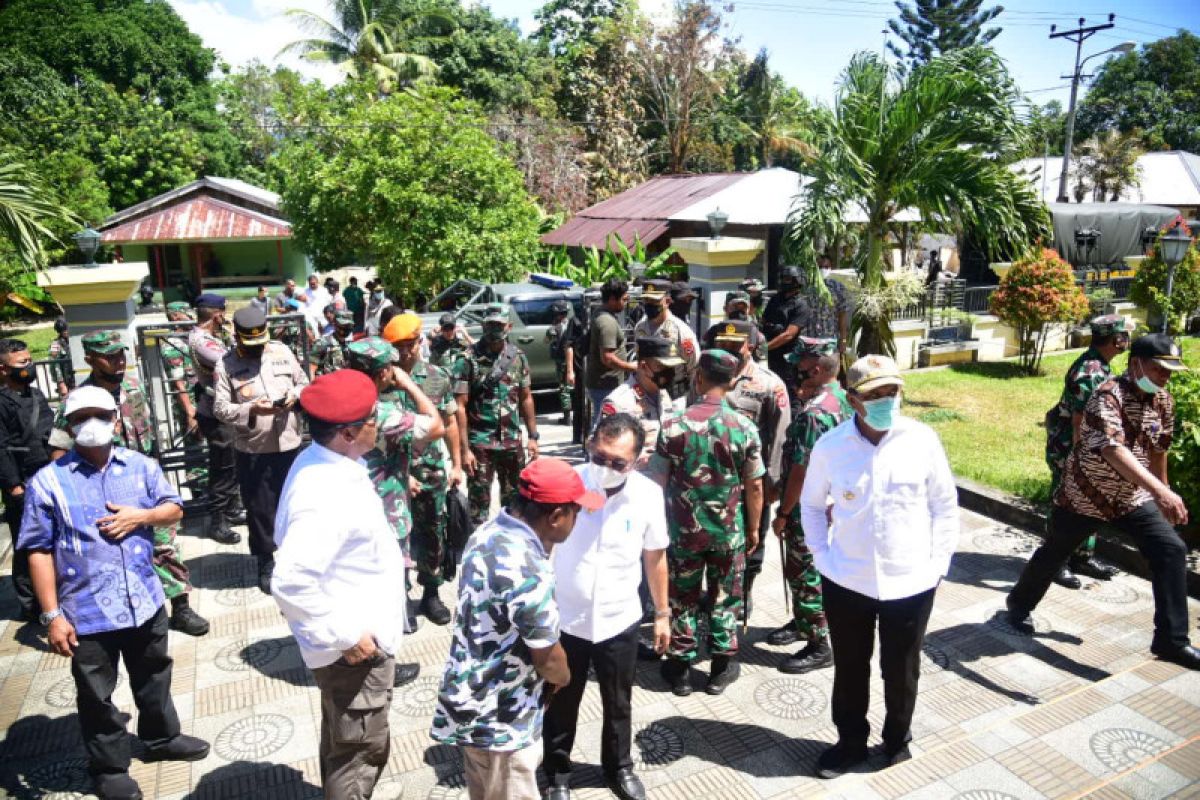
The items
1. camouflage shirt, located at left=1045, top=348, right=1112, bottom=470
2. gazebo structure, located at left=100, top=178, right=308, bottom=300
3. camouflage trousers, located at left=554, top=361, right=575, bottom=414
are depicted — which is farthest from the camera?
gazebo structure, located at left=100, top=178, right=308, bottom=300

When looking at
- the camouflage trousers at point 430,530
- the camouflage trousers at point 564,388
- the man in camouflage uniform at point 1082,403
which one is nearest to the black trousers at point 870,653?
the man in camouflage uniform at point 1082,403

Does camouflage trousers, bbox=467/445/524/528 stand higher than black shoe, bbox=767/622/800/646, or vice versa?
camouflage trousers, bbox=467/445/524/528

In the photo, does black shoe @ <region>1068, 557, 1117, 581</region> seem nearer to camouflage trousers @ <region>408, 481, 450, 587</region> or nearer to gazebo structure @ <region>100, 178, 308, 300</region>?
camouflage trousers @ <region>408, 481, 450, 587</region>

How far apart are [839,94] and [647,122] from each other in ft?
66.5

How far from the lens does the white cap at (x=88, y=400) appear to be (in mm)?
3514

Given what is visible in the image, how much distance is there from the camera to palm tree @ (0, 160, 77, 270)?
6.40m

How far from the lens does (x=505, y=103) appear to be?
99.6 ft

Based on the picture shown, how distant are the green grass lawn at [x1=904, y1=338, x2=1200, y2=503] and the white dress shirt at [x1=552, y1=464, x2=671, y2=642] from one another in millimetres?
5070

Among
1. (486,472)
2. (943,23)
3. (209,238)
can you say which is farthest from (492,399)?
(943,23)

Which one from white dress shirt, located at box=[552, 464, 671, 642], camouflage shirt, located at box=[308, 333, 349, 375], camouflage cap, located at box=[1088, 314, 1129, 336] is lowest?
white dress shirt, located at box=[552, 464, 671, 642]

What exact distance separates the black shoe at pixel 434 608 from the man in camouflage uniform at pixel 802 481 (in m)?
2.11

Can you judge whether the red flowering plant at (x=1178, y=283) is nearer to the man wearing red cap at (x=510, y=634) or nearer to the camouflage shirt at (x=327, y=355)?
the camouflage shirt at (x=327, y=355)

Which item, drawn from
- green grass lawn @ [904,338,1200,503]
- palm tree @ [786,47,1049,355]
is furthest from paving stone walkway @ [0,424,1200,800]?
palm tree @ [786,47,1049,355]

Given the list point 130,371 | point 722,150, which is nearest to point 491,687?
point 130,371
